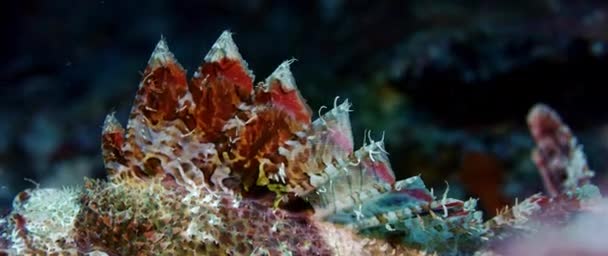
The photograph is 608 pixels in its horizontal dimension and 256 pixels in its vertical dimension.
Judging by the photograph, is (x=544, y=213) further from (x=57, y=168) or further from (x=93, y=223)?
(x=57, y=168)

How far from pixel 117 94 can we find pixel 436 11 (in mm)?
3342

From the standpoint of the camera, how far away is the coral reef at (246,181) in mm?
1706

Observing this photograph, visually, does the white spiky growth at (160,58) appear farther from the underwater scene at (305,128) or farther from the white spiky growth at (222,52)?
the white spiky growth at (222,52)

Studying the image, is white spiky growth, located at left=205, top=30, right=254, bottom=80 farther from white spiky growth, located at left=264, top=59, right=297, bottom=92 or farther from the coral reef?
white spiky growth, located at left=264, top=59, right=297, bottom=92

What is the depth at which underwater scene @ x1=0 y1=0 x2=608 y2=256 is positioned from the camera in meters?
1.73

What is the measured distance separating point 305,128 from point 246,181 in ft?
0.77

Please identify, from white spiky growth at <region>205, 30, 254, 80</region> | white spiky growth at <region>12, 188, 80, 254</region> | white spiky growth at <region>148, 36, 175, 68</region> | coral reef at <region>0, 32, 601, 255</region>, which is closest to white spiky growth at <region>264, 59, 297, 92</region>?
coral reef at <region>0, 32, 601, 255</region>

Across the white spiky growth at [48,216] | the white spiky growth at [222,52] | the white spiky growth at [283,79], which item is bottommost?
the white spiky growth at [48,216]

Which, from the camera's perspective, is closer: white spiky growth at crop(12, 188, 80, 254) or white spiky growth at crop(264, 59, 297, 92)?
white spiky growth at crop(12, 188, 80, 254)

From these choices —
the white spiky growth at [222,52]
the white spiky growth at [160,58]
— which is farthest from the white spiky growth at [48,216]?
the white spiky growth at [222,52]

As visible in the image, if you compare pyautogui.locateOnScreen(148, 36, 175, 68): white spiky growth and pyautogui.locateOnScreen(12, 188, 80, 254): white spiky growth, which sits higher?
pyautogui.locateOnScreen(148, 36, 175, 68): white spiky growth

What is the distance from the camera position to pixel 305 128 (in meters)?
1.80

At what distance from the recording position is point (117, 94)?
631 centimetres

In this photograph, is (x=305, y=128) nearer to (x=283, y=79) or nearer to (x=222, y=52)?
(x=283, y=79)
